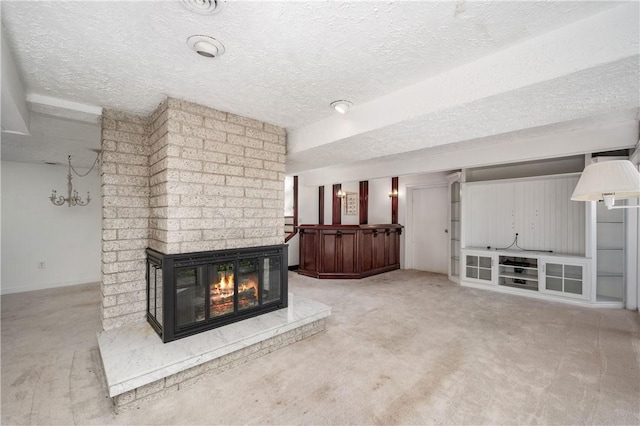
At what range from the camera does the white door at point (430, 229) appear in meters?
6.34

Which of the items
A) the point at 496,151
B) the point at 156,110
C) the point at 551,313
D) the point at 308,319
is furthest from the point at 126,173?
the point at 551,313

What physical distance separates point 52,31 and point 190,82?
75 cm

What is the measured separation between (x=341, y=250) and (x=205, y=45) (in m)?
4.70

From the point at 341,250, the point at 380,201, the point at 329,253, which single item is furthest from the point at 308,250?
the point at 380,201

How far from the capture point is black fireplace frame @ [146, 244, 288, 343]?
230cm

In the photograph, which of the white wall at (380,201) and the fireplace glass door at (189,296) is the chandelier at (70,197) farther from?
the white wall at (380,201)

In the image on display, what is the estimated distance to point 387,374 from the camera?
2.25m

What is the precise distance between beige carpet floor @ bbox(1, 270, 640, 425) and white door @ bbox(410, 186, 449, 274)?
2711mm

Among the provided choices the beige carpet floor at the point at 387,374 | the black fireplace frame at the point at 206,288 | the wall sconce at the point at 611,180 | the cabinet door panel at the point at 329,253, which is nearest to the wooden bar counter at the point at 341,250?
the cabinet door panel at the point at 329,253

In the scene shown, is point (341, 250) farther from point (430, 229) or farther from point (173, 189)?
point (173, 189)

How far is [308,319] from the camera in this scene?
2.87 m

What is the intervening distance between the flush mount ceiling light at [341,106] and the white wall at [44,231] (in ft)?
18.3

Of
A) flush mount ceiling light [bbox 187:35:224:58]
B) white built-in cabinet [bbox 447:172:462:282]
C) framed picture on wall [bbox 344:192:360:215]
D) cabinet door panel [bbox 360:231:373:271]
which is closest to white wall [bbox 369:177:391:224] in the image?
framed picture on wall [bbox 344:192:360:215]

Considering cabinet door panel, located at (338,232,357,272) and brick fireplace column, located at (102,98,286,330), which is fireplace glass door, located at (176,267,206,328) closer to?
brick fireplace column, located at (102,98,286,330)
